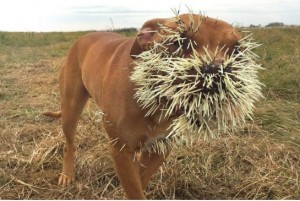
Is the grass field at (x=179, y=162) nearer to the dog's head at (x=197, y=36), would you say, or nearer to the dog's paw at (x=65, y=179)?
the dog's paw at (x=65, y=179)

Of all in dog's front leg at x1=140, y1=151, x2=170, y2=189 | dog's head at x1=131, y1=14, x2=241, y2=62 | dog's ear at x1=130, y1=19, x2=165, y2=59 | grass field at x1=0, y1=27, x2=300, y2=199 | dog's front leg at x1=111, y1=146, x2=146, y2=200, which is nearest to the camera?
dog's head at x1=131, y1=14, x2=241, y2=62

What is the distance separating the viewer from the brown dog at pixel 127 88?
262cm

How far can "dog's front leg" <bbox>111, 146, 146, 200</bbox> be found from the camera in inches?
131

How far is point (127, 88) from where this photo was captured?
10.5ft

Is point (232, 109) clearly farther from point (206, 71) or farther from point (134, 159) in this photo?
point (134, 159)

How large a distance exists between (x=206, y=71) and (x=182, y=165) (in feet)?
8.38

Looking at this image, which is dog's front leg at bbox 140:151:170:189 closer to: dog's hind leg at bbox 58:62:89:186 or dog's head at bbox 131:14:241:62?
dog's hind leg at bbox 58:62:89:186

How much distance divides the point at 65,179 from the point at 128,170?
5.32 ft

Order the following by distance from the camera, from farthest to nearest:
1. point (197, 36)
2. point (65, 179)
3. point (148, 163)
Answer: point (65, 179)
point (148, 163)
point (197, 36)

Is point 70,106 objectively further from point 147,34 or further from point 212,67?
point 212,67

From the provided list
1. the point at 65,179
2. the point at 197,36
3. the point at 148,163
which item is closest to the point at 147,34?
the point at 197,36

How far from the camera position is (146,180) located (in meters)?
3.88

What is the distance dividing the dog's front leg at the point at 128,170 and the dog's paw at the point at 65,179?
150cm

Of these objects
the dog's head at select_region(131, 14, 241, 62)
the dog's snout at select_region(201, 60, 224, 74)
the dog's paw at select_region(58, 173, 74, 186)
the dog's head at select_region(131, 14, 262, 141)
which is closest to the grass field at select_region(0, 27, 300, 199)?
the dog's paw at select_region(58, 173, 74, 186)
